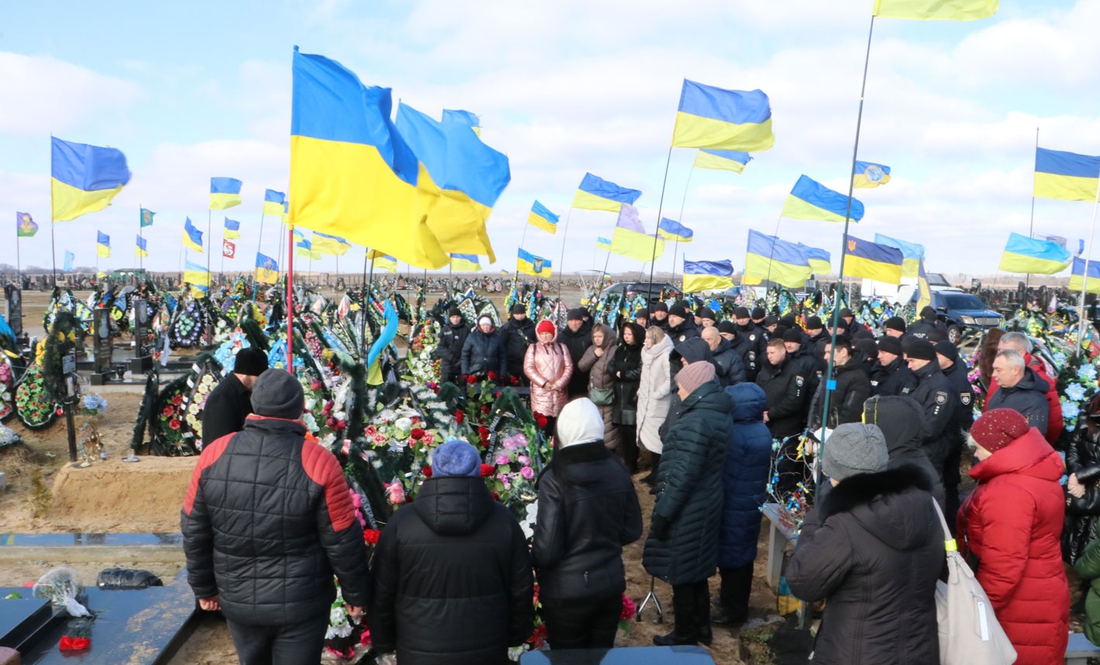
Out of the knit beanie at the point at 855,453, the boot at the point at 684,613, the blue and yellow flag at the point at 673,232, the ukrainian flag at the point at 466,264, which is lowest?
the boot at the point at 684,613

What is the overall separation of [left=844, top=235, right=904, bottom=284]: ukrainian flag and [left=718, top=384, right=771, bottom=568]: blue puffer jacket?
767 cm

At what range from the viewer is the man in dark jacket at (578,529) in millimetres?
2844

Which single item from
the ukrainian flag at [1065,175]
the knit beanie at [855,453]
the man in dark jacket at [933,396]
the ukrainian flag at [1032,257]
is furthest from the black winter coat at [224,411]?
the ukrainian flag at [1065,175]

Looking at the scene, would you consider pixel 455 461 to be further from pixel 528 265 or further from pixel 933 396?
pixel 528 265

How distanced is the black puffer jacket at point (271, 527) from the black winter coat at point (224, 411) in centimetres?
137

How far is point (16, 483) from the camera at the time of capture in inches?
277

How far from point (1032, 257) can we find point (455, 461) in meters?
12.1

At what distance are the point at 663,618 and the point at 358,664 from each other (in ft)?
5.99

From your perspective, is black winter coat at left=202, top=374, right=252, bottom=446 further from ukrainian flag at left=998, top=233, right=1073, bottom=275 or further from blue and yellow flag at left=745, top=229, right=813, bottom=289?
blue and yellow flag at left=745, top=229, right=813, bottom=289

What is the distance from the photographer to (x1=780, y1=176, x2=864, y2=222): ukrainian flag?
1181cm

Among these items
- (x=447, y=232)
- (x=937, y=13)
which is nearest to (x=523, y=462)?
(x=447, y=232)

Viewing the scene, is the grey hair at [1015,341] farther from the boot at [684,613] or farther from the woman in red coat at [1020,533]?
the boot at [684,613]

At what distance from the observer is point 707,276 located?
516 inches

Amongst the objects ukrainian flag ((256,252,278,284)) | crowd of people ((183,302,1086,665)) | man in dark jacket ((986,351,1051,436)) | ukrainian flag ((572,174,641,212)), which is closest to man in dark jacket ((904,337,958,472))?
man in dark jacket ((986,351,1051,436))
